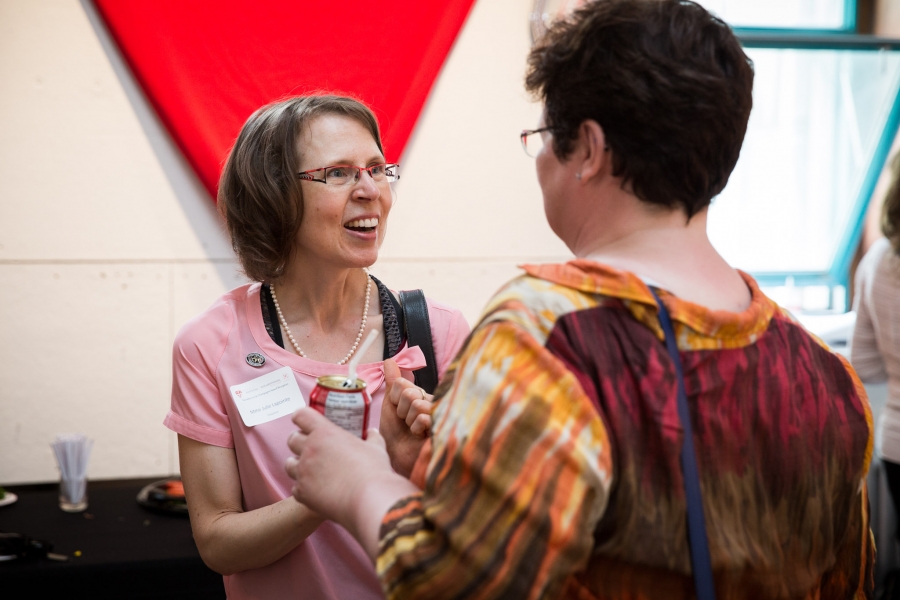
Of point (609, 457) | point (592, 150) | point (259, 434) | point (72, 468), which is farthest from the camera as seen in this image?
point (72, 468)

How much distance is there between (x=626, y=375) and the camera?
2.65 ft

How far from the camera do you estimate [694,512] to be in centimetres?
79

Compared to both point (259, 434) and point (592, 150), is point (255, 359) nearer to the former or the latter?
point (259, 434)

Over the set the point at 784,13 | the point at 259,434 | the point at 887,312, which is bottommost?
the point at 887,312

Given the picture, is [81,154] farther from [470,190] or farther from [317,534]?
[317,534]

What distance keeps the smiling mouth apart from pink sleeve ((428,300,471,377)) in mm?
230

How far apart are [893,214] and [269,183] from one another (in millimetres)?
2075

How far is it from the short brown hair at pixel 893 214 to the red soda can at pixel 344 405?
2.22m

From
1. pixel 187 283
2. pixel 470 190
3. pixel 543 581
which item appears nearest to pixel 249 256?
pixel 543 581

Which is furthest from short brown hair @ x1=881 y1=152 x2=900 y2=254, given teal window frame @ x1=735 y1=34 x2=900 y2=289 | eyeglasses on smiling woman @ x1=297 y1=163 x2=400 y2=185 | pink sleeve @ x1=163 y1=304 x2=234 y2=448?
pink sleeve @ x1=163 y1=304 x2=234 y2=448

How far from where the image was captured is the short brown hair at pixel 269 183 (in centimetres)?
165

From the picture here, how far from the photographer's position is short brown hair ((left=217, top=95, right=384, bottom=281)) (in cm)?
165

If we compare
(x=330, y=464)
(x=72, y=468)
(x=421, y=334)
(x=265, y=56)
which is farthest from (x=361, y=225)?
(x=265, y=56)

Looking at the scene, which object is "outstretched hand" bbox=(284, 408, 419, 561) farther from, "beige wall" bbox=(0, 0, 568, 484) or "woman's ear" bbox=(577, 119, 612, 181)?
"beige wall" bbox=(0, 0, 568, 484)
